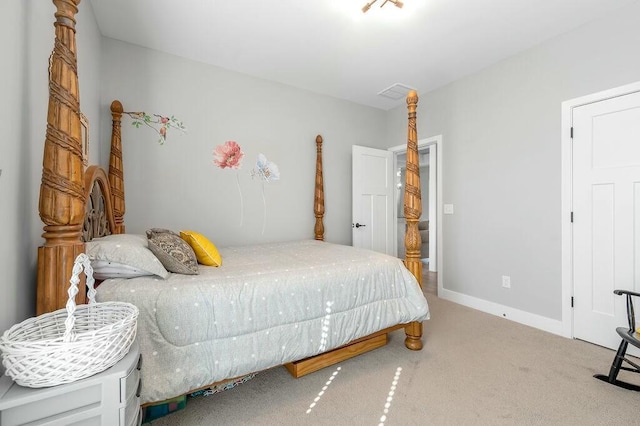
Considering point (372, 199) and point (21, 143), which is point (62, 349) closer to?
point (21, 143)

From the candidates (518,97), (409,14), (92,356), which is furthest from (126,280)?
(518,97)

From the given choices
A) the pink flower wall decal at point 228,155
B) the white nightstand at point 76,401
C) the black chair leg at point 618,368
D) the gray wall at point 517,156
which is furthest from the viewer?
the pink flower wall decal at point 228,155

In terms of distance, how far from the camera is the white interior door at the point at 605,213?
2109mm

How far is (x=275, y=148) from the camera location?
3.38m

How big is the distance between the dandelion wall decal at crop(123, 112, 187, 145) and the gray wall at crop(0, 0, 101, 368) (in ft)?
4.35

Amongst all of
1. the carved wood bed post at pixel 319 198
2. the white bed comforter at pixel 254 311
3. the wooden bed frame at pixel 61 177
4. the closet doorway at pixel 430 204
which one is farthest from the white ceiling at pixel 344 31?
the white bed comforter at pixel 254 311

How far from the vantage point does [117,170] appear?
2404 mm

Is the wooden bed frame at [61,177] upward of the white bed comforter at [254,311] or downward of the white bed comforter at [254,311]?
upward

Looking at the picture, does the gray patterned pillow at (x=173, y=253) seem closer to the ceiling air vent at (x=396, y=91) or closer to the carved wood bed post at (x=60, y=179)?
the carved wood bed post at (x=60, y=179)

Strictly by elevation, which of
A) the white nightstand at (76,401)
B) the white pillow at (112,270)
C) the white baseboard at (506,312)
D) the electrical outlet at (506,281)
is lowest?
the white baseboard at (506,312)

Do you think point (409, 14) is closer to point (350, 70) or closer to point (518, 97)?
point (350, 70)

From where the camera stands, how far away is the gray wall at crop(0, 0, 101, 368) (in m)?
0.98

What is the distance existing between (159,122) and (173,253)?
5.73 feet

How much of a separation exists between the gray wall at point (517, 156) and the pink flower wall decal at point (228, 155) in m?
2.47
